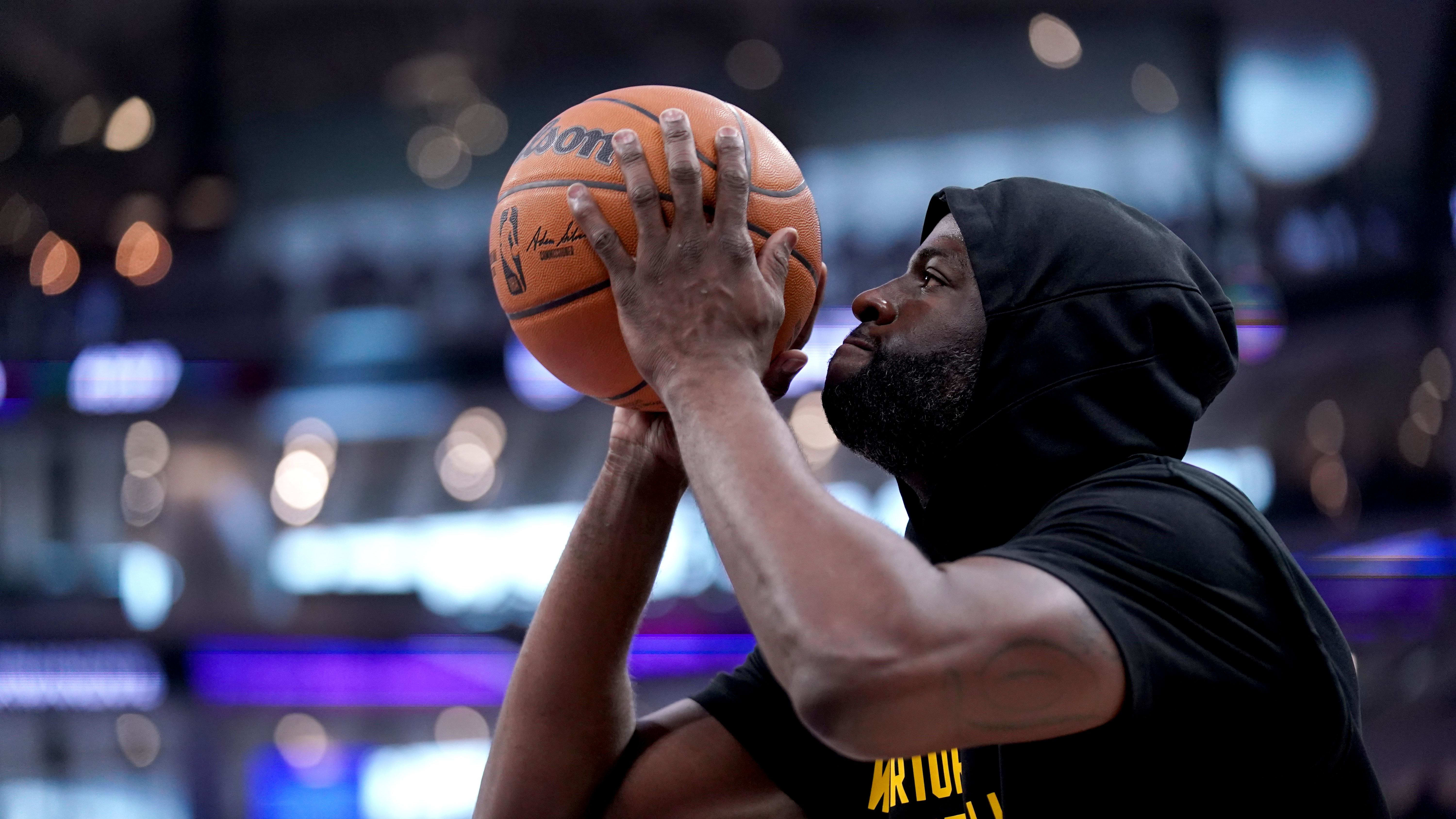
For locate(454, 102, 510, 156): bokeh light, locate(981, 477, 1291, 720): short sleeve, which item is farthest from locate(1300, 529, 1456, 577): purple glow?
locate(454, 102, 510, 156): bokeh light

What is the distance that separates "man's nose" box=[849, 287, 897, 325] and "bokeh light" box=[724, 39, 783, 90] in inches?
246

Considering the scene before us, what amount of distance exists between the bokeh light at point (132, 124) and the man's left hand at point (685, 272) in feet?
26.8

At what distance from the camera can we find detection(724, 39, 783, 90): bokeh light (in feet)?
24.0

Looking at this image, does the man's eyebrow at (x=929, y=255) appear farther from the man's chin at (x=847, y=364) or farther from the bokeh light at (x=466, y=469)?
the bokeh light at (x=466, y=469)

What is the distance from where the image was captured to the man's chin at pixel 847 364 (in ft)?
4.75

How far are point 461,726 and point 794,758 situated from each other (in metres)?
6.07

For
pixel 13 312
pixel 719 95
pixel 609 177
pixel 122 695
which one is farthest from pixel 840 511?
pixel 13 312

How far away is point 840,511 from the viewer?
1021 millimetres

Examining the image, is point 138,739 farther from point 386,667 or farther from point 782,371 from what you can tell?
point 782,371

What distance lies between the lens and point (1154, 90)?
7309mm

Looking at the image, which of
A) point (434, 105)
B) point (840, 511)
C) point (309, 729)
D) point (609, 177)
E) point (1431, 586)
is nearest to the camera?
point (840, 511)

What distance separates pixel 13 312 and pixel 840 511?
9461 millimetres

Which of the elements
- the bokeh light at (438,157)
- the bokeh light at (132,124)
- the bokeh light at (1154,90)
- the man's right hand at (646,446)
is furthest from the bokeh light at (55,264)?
the man's right hand at (646,446)

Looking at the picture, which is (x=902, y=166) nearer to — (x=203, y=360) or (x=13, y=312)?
(x=203, y=360)
